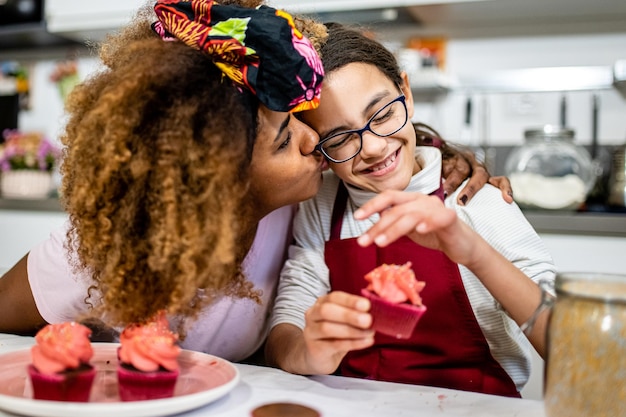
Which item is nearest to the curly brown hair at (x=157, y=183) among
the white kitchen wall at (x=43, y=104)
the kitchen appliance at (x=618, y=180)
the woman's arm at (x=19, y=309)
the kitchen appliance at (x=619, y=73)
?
the woman's arm at (x=19, y=309)

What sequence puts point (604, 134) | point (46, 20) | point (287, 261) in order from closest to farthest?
point (287, 261) < point (604, 134) < point (46, 20)

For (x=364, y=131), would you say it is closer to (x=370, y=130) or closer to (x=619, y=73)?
(x=370, y=130)

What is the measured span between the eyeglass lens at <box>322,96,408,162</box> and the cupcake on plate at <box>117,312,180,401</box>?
19.1 inches

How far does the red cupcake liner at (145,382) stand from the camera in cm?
82

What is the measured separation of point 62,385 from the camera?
31.5 inches

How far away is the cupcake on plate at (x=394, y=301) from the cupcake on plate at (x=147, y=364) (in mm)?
274

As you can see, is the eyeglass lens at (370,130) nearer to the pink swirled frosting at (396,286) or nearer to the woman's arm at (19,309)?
the pink swirled frosting at (396,286)

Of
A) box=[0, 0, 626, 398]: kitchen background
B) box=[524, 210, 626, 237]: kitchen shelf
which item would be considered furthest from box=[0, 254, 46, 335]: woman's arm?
box=[524, 210, 626, 237]: kitchen shelf

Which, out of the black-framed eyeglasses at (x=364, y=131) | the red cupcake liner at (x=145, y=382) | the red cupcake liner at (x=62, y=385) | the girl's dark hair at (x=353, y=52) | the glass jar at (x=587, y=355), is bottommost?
the red cupcake liner at (x=145, y=382)

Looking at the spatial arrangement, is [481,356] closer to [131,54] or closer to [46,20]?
[131,54]

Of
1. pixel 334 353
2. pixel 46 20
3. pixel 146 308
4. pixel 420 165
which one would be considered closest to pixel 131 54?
pixel 146 308

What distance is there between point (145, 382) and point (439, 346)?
21.6 inches

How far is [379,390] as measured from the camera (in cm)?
89

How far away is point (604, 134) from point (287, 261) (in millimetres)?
1630
